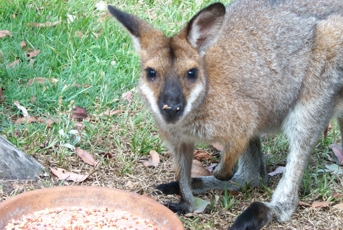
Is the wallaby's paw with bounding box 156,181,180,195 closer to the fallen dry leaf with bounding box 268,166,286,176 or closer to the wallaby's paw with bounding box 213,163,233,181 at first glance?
the wallaby's paw with bounding box 213,163,233,181

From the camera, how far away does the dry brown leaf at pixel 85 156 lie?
463cm

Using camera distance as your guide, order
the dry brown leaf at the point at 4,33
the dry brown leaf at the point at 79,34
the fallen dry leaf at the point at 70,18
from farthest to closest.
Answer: the fallen dry leaf at the point at 70,18
the dry brown leaf at the point at 79,34
the dry brown leaf at the point at 4,33

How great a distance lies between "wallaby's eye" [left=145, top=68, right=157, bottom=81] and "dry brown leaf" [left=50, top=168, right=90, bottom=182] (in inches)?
38.1

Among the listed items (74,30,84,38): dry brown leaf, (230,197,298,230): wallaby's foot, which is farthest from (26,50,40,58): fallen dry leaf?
(230,197,298,230): wallaby's foot

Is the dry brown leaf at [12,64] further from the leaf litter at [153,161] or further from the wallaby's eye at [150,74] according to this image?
the wallaby's eye at [150,74]

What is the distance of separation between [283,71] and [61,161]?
5.45 ft

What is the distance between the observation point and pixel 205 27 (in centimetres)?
392

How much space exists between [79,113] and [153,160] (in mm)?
770

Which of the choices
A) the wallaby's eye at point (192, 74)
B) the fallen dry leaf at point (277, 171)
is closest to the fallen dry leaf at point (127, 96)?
the fallen dry leaf at point (277, 171)

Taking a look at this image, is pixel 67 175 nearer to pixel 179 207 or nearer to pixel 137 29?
pixel 179 207

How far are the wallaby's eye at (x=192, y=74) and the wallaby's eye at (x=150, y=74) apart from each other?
0.20m

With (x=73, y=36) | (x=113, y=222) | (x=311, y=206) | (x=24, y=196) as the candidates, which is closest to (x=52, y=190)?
(x=24, y=196)

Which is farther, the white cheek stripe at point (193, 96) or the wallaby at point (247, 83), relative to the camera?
the wallaby at point (247, 83)

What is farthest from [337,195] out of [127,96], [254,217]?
[127,96]
